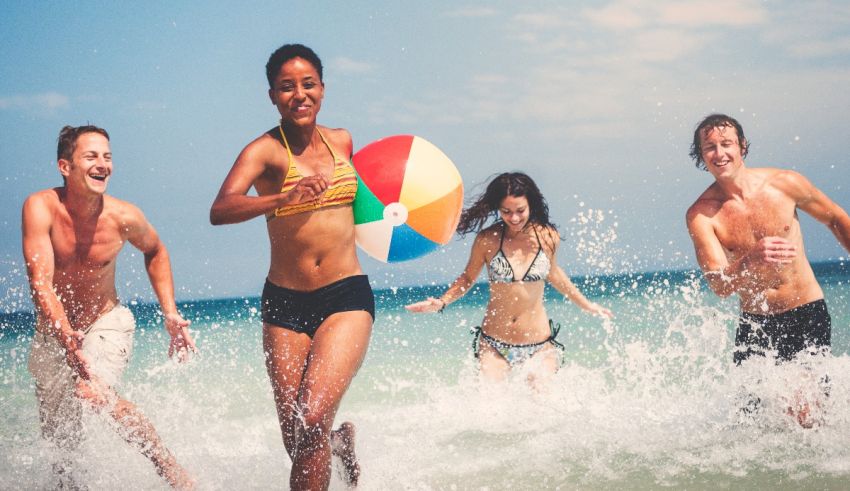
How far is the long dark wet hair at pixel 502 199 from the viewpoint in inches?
238

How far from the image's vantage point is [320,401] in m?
3.62

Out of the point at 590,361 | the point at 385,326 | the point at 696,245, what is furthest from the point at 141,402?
the point at 385,326

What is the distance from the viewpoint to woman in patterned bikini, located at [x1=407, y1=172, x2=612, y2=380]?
6.07 metres

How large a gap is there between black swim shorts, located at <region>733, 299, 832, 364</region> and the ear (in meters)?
4.56

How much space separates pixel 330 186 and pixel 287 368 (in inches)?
37.5

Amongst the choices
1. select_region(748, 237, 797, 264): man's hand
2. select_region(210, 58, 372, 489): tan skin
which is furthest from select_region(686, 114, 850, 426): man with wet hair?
select_region(210, 58, 372, 489): tan skin

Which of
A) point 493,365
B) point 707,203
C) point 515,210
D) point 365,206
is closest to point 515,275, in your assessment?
point 515,210

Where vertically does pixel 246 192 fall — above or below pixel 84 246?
above

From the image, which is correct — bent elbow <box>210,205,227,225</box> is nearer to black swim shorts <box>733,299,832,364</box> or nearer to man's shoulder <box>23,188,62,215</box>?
man's shoulder <box>23,188,62,215</box>

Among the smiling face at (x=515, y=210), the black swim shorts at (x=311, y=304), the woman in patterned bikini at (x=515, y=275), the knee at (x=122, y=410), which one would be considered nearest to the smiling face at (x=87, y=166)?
the knee at (x=122, y=410)

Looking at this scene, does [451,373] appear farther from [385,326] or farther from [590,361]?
[385,326]

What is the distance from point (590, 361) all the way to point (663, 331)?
5280mm

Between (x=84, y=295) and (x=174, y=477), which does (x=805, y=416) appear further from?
(x=84, y=295)

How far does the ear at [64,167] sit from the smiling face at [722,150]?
413 cm
